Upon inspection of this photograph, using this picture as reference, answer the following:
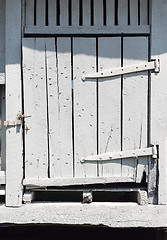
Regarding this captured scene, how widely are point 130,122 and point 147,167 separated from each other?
48 centimetres

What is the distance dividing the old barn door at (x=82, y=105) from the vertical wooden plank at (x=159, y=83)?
0.07 metres

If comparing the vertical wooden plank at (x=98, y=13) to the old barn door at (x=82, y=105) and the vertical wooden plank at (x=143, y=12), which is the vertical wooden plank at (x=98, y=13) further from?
the vertical wooden plank at (x=143, y=12)

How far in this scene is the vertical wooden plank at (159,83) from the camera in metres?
2.83

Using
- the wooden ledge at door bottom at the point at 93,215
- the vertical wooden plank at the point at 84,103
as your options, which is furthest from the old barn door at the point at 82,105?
the wooden ledge at door bottom at the point at 93,215

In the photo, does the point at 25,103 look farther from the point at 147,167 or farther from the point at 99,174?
the point at 147,167

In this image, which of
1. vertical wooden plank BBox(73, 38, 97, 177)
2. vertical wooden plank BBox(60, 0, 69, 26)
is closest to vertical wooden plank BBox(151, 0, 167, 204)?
vertical wooden plank BBox(73, 38, 97, 177)

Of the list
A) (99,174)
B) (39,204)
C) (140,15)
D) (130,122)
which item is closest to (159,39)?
(140,15)

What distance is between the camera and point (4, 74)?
9.45 feet

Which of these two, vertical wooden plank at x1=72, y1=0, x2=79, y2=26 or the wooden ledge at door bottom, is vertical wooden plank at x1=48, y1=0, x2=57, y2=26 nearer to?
vertical wooden plank at x1=72, y1=0, x2=79, y2=26

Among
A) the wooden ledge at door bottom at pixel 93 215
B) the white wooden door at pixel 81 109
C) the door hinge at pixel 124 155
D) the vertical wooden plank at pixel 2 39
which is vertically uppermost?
the vertical wooden plank at pixel 2 39

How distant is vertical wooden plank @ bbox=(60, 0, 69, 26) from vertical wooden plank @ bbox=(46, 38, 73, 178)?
0.19 m

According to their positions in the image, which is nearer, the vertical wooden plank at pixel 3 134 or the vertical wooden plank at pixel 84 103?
the vertical wooden plank at pixel 84 103

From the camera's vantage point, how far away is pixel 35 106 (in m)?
2.88

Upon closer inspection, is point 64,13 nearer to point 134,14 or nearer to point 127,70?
point 134,14
